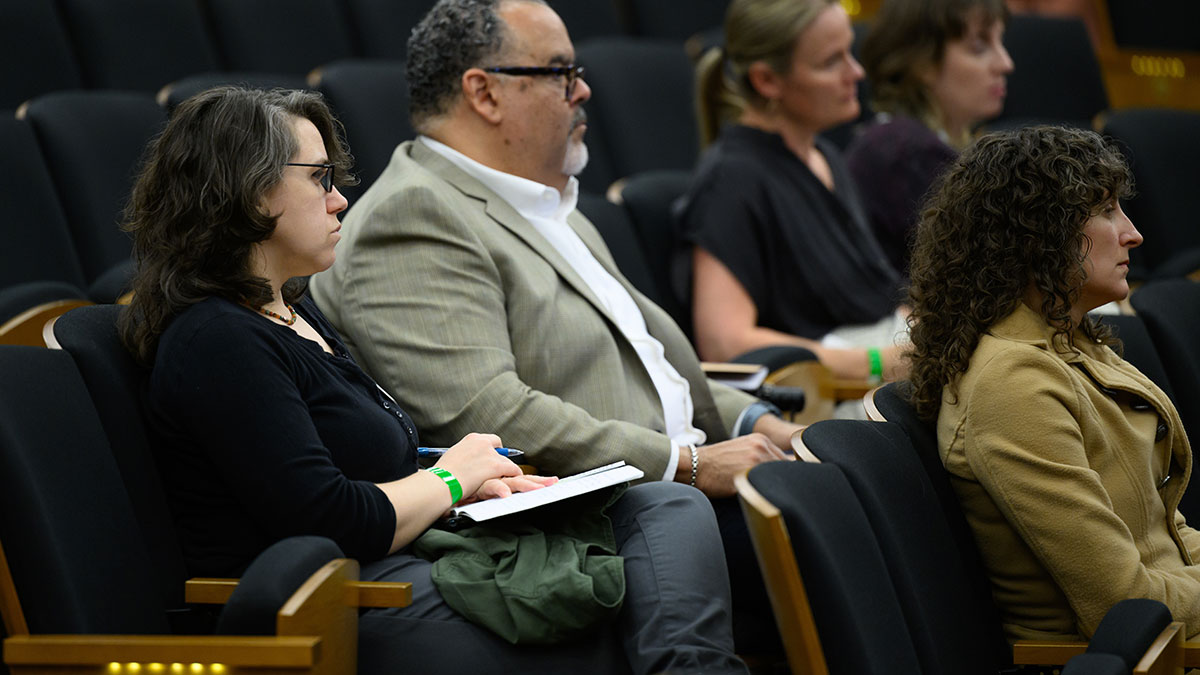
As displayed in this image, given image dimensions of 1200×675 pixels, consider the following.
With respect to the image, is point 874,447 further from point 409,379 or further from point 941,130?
point 941,130

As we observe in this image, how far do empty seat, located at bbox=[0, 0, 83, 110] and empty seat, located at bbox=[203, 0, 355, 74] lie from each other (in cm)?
36

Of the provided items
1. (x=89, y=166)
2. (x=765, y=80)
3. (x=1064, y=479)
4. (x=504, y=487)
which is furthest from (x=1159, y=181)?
(x=89, y=166)

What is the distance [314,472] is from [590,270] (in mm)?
648

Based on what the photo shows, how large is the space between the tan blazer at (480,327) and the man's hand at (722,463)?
42 mm

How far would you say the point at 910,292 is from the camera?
131 cm

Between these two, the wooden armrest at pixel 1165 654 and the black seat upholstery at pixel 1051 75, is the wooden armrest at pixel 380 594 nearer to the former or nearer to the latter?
the wooden armrest at pixel 1165 654

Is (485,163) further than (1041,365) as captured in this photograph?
Yes

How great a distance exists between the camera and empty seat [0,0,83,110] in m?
2.18

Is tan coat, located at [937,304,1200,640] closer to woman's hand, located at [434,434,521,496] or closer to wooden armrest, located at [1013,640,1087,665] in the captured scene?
wooden armrest, located at [1013,640,1087,665]

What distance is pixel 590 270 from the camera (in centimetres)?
170

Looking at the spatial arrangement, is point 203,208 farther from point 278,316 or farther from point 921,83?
point 921,83

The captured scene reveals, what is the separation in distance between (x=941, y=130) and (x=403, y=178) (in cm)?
127

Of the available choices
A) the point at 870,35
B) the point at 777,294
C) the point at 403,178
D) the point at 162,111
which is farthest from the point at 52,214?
the point at 870,35

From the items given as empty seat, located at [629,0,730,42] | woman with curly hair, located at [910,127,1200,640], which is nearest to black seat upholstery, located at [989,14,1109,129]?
empty seat, located at [629,0,730,42]
